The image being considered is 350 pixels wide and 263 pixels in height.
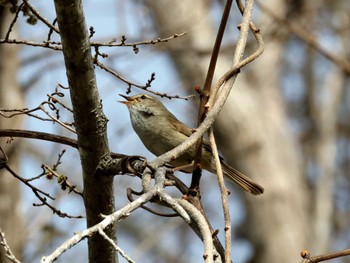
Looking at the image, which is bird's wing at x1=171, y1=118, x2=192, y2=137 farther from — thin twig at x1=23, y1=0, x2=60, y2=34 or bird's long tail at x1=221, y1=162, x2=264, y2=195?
thin twig at x1=23, y1=0, x2=60, y2=34

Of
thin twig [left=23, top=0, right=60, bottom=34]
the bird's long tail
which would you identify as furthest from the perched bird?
thin twig [left=23, top=0, right=60, bottom=34]

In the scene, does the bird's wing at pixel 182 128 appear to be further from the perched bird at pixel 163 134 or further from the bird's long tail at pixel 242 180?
the bird's long tail at pixel 242 180

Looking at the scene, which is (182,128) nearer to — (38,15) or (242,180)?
(242,180)

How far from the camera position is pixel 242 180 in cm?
455

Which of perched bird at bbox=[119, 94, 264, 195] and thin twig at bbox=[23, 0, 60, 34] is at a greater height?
perched bird at bbox=[119, 94, 264, 195]

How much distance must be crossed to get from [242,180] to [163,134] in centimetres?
61

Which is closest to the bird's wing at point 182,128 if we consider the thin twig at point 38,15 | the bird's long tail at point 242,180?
the bird's long tail at point 242,180

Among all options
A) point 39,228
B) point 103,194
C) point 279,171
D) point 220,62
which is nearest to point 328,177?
point 279,171

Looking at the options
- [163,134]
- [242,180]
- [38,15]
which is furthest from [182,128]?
[38,15]

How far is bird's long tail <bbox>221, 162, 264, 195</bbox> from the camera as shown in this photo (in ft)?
14.5

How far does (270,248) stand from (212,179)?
9.73 feet

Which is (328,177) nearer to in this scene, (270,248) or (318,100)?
(270,248)

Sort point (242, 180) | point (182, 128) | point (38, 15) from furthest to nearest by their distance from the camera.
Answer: point (182, 128)
point (242, 180)
point (38, 15)

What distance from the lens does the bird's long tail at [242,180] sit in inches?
174
